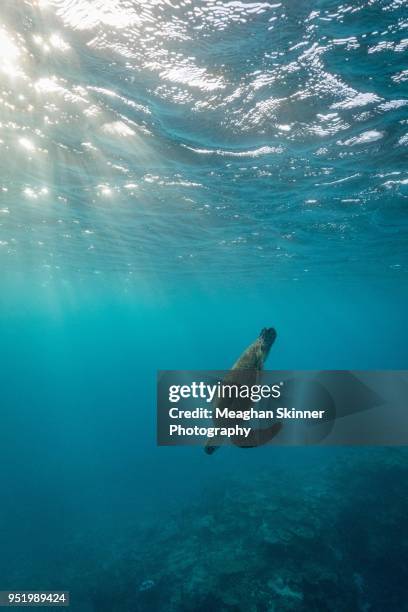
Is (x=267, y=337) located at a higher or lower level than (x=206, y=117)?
lower

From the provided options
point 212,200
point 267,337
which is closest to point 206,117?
point 212,200

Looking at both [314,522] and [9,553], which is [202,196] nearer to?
[314,522]

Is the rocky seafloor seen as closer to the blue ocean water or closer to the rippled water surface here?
the blue ocean water

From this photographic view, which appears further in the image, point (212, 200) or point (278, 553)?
point (212, 200)

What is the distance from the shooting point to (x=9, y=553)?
22422 millimetres

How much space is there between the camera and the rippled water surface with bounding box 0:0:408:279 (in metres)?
7.10

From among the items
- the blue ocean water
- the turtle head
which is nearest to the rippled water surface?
the blue ocean water

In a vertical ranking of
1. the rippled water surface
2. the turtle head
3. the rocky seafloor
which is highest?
the rippled water surface

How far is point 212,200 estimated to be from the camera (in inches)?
671

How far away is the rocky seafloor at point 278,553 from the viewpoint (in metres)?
11.7

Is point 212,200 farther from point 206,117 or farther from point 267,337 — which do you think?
point 267,337

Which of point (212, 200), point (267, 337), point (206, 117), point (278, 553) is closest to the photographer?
point (267, 337)

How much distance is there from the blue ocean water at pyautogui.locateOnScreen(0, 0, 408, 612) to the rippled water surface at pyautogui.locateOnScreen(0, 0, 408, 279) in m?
0.06

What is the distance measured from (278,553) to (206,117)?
51.6ft
